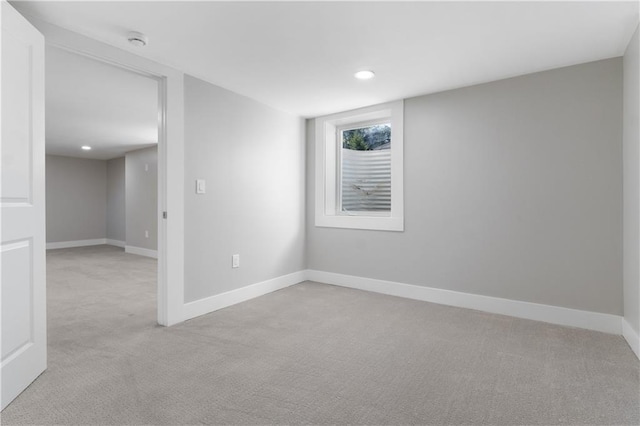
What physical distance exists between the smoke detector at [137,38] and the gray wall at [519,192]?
8.24ft

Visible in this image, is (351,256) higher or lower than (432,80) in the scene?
lower

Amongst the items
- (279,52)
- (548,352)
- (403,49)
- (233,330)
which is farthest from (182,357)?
(403,49)

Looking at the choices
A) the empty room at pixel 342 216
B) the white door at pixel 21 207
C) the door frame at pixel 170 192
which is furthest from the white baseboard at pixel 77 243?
the white door at pixel 21 207

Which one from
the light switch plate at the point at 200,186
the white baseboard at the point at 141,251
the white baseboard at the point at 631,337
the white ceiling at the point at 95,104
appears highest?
the white ceiling at the point at 95,104

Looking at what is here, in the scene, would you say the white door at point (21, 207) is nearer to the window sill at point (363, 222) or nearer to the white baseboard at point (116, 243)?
the window sill at point (363, 222)

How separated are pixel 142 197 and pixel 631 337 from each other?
7527 millimetres

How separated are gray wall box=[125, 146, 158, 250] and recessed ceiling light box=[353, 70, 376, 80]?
17.0 ft

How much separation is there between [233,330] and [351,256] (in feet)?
6.00

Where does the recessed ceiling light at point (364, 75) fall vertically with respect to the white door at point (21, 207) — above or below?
above

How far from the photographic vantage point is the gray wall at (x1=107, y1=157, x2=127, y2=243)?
831cm

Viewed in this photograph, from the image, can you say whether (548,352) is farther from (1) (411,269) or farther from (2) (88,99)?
(2) (88,99)

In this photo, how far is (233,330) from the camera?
8.87 ft

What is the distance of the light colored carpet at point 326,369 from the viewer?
5.33 ft

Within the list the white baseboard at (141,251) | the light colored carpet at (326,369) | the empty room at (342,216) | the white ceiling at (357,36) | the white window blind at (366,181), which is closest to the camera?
the light colored carpet at (326,369)
